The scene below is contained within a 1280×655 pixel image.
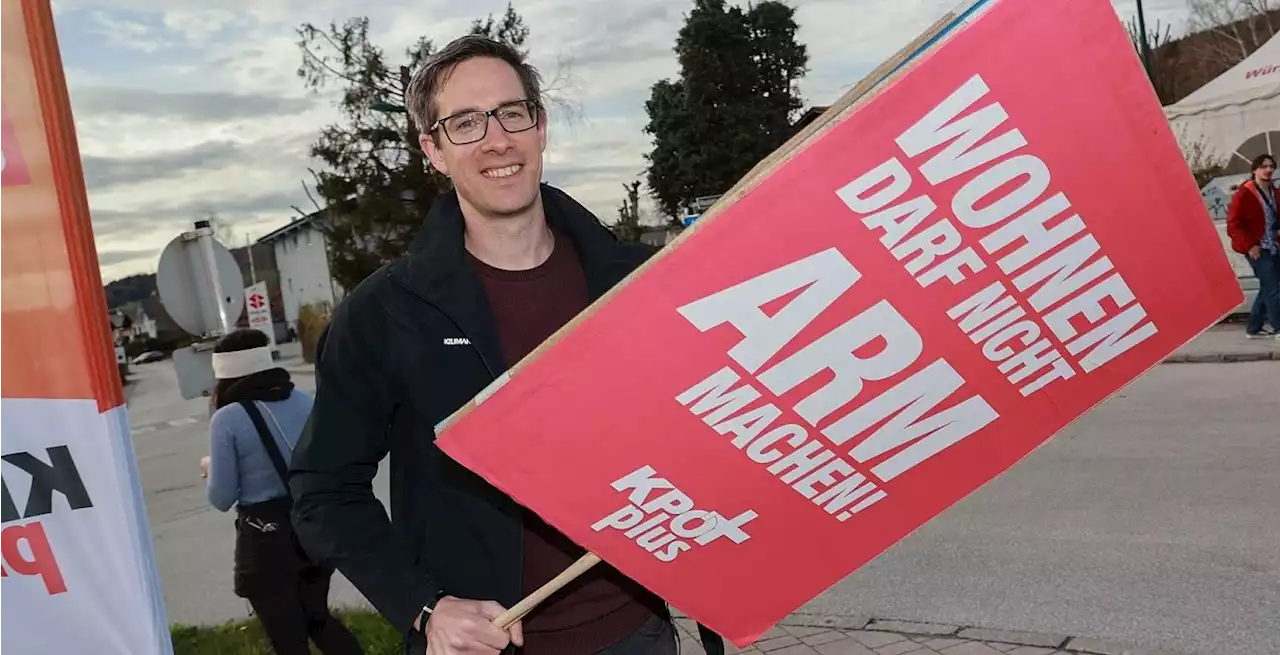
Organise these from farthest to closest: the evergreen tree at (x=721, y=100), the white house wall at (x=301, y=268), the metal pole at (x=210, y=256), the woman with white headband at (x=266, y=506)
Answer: the white house wall at (x=301, y=268)
the evergreen tree at (x=721, y=100)
the metal pole at (x=210, y=256)
the woman with white headband at (x=266, y=506)

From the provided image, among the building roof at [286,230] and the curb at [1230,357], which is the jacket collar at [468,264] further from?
the building roof at [286,230]

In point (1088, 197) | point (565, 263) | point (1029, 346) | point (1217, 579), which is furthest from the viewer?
Result: point (1217, 579)

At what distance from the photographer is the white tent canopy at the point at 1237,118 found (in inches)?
585

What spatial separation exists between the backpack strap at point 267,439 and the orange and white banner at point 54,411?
6.56ft

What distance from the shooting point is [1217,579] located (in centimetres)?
474

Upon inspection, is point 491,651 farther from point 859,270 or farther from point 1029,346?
point 1029,346

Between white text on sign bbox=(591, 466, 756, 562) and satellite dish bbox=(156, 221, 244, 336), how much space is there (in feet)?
21.4

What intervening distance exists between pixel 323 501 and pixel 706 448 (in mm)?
772

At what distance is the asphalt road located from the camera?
449 cm

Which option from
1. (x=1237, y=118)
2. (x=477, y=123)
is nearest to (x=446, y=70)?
(x=477, y=123)

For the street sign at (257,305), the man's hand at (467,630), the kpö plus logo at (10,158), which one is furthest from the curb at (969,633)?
the street sign at (257,305)

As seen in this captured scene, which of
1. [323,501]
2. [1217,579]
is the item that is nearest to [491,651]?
[323,501]

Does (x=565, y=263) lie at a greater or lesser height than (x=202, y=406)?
greater

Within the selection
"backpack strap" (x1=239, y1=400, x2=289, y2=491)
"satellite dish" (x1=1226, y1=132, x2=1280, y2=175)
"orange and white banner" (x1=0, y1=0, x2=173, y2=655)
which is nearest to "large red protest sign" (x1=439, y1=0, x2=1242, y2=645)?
"orange and white banner" (x1=0, y1=0, x2=173, y2=655)
